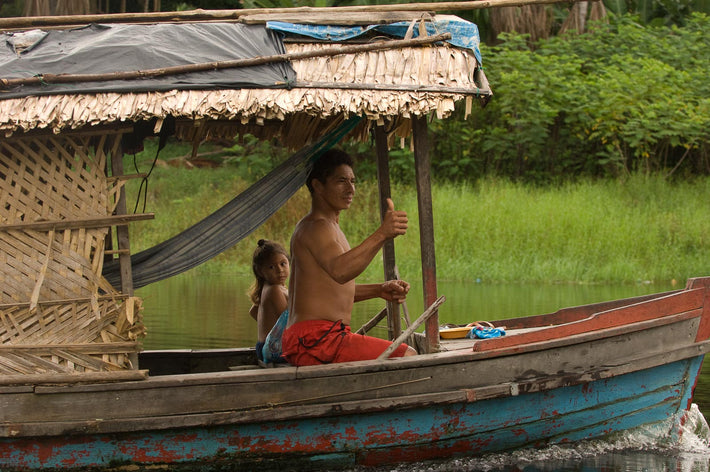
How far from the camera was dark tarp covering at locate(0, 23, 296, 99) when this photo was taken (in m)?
4.49

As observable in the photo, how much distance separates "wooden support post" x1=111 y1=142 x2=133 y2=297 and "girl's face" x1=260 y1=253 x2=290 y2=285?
1109mm

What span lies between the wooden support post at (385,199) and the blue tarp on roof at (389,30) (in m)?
0.86

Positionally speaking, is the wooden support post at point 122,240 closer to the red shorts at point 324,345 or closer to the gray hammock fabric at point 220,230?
the gray hammock fabric at point 220,230

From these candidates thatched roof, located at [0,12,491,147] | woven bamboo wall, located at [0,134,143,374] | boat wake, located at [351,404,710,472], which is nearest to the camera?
thatched roof, located at [0,12,491,147]

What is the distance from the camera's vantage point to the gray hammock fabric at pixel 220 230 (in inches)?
188

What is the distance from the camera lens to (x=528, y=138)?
14781 mm

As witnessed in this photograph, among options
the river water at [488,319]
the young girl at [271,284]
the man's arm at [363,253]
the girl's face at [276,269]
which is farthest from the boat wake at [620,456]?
the girl's face at [276,269]

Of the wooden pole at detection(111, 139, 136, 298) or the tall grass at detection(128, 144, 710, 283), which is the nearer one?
the wooden pole at detection(111, 139, 136, 298)

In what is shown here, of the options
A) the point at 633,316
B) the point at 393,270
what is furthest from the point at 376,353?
the point at 633,316

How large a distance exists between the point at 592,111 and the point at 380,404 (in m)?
10.8

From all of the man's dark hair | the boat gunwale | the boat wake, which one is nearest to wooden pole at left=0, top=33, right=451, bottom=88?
the man's dark hair

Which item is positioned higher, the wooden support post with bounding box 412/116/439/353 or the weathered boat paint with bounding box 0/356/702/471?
the wooden support post with bounding box 412/116/439/353

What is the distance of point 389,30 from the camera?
4934 millimetres

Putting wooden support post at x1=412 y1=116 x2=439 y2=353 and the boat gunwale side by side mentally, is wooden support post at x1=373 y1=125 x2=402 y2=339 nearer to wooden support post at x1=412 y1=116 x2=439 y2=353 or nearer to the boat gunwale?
wooden support post at x1=412 y1=116 x2=439 y2=353
